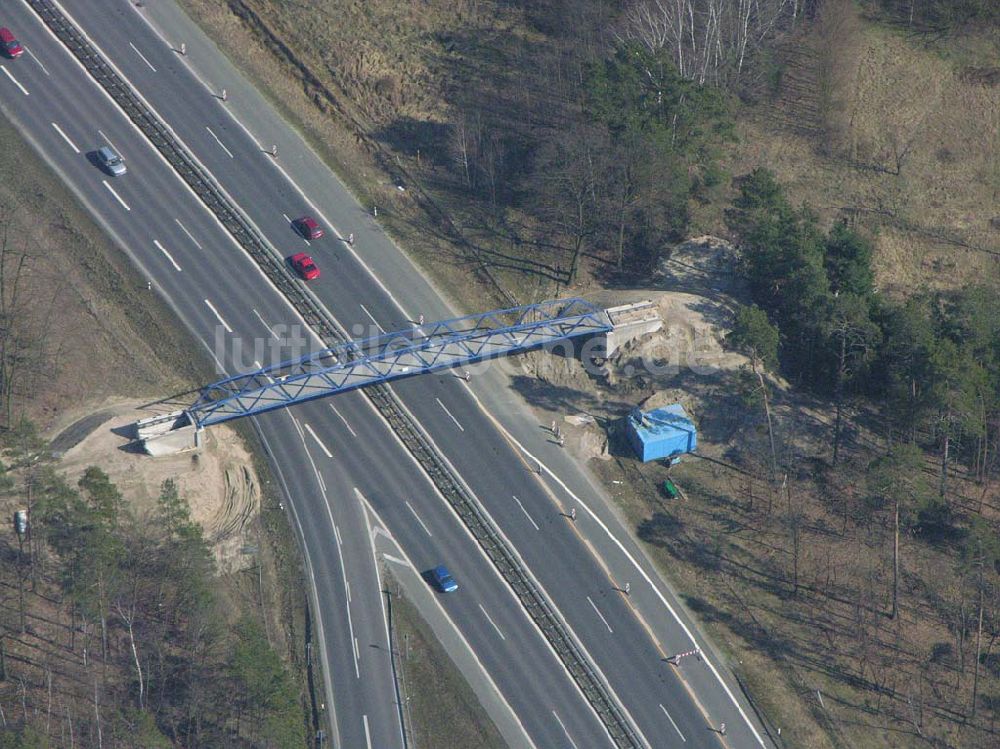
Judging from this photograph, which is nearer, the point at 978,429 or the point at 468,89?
the point at 978,429

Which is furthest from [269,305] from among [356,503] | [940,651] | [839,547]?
[940,651]

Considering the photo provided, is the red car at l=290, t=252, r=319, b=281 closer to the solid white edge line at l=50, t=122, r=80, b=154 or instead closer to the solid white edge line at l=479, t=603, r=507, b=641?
the solid white edge line at l=50, t=122, r=80, b=154

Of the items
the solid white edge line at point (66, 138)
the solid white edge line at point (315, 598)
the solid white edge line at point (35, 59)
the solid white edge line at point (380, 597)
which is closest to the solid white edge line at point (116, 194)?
the solid white edge line at point (66, 138)

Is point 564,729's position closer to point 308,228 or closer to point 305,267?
point 305,267

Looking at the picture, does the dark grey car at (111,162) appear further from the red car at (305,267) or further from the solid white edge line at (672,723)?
the solid white edge line at (672,723)

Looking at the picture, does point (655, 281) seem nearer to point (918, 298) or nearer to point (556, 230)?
point (556, 230)

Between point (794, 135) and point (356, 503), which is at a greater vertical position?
point (794, 135)
